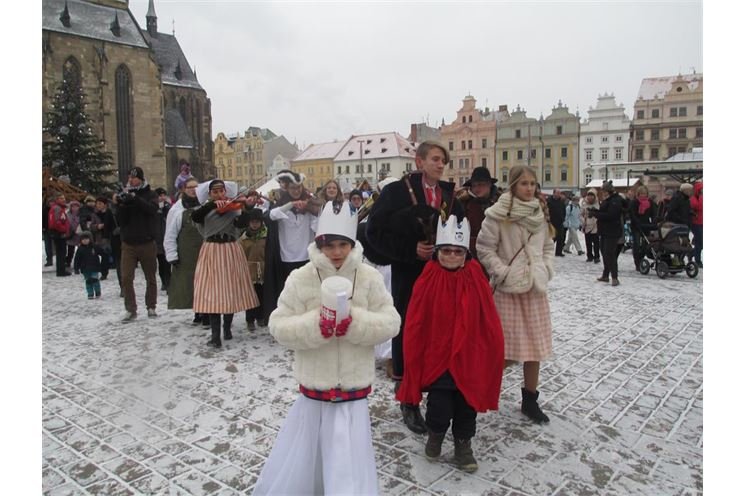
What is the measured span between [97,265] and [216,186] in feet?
15.5

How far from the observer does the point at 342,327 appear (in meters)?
2.59

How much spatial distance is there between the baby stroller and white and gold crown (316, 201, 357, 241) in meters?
10.4

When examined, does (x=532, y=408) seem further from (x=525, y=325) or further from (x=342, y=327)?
(x=342, y=327)

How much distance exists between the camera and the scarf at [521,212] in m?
3.92

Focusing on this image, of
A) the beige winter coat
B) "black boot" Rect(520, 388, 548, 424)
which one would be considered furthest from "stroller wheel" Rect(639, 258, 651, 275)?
"black boot" Rect(520, 388, 548, 424)

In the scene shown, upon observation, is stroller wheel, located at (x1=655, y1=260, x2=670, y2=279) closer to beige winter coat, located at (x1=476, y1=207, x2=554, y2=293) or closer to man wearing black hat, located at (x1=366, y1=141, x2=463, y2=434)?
beige winter coat, located at (x1=476, y1=207, x2=554, y2=293)

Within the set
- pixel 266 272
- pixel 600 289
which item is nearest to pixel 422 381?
pixel 266 272

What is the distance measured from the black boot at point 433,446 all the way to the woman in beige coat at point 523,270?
918 mm

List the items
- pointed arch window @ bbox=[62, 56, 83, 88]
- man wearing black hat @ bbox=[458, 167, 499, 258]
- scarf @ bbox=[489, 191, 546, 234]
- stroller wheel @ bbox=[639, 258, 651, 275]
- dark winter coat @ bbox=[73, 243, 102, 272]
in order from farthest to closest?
1. pointed arch window @ bbox=[62, 56, 83, 88]
2. stroller wheel @ bbox=[639, 258, 651, 275]
3. dark winter coat @ bbox=[73, 243, 102, 272]
4. man wearing black hat @ bbox=[458, 167, 499, 258]
5. scarf @ bbox=[489, 191, 546, 234]

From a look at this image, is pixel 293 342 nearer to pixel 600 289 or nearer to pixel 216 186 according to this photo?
pixel 216 186

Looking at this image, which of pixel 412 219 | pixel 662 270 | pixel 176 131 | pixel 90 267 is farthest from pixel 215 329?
pixel 176 131

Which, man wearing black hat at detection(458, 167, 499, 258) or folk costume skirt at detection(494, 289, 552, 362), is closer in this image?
folk costume skirt at detection(494, 289, 552, 362)

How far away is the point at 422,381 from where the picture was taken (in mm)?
3326

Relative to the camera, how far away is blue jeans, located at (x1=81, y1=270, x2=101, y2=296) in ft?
31.1
